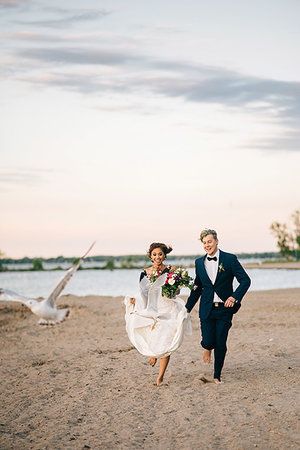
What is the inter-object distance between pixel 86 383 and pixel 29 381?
103 centimetres

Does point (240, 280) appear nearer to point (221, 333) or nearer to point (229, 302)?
point (229, 302)

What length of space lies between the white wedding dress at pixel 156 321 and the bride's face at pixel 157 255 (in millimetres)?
212

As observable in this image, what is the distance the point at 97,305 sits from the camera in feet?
70.0

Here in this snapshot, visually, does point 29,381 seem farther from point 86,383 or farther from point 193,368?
point 193,368

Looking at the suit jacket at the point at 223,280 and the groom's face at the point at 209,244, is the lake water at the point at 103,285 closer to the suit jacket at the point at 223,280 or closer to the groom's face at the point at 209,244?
the suit jacket at the point at 223,280

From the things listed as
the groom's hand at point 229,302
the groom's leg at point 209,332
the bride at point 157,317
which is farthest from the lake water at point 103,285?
the groom's hand at point 229,302

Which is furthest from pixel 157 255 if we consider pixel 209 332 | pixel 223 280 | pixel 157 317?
pixel 209 332

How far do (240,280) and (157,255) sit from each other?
3.65 feet

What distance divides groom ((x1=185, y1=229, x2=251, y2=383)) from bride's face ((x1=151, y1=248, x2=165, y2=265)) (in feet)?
1.56

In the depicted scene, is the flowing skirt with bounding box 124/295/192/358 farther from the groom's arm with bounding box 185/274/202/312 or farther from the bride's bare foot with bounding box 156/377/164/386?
the bride's bare foot with bounding box 156/377/164/386

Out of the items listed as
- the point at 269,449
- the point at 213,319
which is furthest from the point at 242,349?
the point at 269,449

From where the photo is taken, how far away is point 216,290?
8.09m

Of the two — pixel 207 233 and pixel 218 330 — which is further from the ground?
→ pixel 207 233

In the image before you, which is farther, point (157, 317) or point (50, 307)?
point (50, 307)
